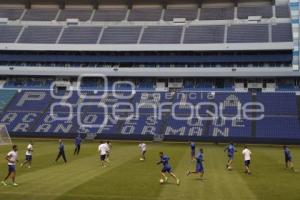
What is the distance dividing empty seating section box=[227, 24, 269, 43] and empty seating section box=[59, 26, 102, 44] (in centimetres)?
2580

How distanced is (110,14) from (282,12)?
34.4 metres

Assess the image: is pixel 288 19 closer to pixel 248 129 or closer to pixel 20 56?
pixel 248 129

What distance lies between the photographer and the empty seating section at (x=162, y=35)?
84194mm

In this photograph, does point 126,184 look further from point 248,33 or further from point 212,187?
point 248,33

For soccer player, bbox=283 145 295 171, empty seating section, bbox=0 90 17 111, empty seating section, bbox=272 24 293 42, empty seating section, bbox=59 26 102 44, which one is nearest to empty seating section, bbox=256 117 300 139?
empty seating section, bbox=272 24 293 42

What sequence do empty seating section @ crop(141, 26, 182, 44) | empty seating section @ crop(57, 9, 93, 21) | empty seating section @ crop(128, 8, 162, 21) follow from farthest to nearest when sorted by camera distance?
empty seating section @ crop(57, 9, 93, 21)
empty seating section @ crop(128, 8, 162, 21)
empty seating section @ crop(141, 26, 182, 44)

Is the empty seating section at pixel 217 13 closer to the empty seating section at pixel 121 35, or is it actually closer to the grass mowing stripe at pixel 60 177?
the empty seating section at pixel 121 35

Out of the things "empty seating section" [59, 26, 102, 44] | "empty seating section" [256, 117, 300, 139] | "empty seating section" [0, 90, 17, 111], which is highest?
"empty seating section" [59, 26, 102, 44]

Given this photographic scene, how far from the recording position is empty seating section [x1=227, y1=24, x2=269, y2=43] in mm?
80938

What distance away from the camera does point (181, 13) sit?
90.9 metres

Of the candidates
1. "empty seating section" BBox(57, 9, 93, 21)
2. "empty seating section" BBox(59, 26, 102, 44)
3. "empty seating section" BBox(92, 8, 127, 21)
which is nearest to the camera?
"empty seating section" BBox(59, 26, 102, 44)

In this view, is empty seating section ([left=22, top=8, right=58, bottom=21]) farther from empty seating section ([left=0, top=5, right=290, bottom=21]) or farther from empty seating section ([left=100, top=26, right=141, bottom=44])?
empty seating section ([left=100, top=26, right=141, bottom=44])

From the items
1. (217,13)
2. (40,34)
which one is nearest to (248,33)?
(217,13)

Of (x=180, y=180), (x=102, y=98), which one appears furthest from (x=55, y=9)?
(x=180, y=180)
